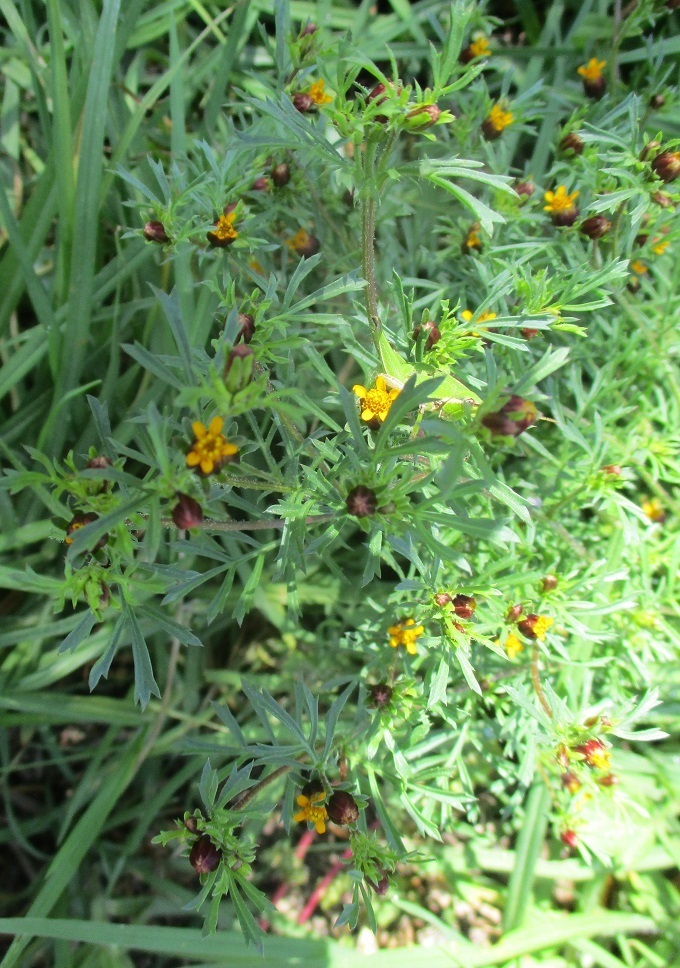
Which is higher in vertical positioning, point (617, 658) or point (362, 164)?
point (362, 164)

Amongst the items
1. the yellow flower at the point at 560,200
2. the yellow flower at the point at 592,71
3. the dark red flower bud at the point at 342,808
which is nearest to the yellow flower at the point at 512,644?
the dark red flower bud at the point at 342,808

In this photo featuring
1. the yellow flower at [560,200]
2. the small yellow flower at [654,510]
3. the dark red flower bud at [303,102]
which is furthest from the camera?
the small yellow flower at [654,510]

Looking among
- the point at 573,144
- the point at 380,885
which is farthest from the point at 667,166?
the point at 380,885

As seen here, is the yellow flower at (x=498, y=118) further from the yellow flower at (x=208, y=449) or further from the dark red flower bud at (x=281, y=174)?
the yellow flower at (x=208, y=449)

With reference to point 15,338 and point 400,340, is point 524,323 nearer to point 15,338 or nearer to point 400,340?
point 400,340

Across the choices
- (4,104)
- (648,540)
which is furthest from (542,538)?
(4,104)

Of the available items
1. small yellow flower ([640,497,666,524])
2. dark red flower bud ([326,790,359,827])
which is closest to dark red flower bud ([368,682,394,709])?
dark red flower bud ([326,790,359,827])

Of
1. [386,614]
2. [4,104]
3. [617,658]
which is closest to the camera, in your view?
[386,614]

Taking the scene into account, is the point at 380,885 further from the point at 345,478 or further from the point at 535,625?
the point at 345,478
